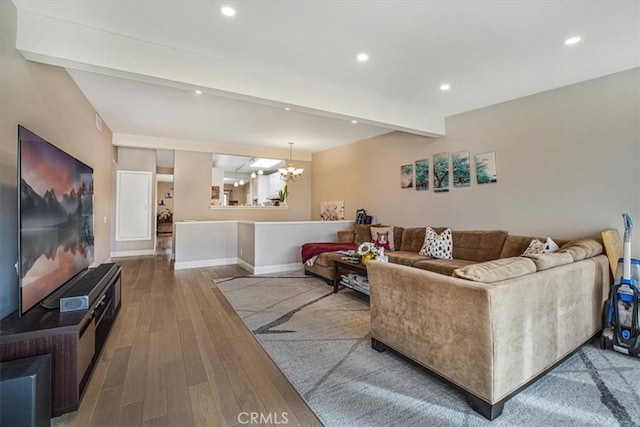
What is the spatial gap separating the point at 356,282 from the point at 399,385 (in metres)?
1.94

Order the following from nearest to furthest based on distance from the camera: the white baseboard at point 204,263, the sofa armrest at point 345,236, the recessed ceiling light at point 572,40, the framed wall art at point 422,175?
1. the recessed ceiling light at point 572,40
2. the framed wall art at point 422,175
3. the white baseboard at point 204,263
4. the sofa armrest at point 345,236

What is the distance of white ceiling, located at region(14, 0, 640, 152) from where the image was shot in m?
2.30

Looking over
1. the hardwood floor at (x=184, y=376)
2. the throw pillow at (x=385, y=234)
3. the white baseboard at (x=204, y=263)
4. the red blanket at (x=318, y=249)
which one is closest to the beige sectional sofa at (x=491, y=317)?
the hardwood floor at (x=184, y=376)

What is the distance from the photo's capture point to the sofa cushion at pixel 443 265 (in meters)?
3.74

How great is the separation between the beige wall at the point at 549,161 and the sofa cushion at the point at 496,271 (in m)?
2.27

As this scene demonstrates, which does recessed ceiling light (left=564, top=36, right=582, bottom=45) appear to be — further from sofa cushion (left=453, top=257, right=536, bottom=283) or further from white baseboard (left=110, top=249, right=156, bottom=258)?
white baseboard (left=110, top=249, right=156, bottom=258)

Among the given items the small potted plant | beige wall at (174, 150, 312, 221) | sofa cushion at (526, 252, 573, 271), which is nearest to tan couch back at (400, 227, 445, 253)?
the small potted plant

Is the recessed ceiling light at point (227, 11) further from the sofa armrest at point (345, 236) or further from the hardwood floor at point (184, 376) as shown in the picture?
the sofa armrest at point (345, 236)

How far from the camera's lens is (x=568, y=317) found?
224 centimetres

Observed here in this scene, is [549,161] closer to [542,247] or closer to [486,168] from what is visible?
[486,168]

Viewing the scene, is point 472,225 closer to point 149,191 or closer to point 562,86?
point 562,86

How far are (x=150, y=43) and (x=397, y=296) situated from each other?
10.6 feet

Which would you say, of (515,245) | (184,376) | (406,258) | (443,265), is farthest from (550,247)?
(184,376)

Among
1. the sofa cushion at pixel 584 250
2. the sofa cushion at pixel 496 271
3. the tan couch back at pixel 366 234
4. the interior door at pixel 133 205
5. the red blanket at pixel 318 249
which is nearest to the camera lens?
the sofa cushion at pixel 496 271
